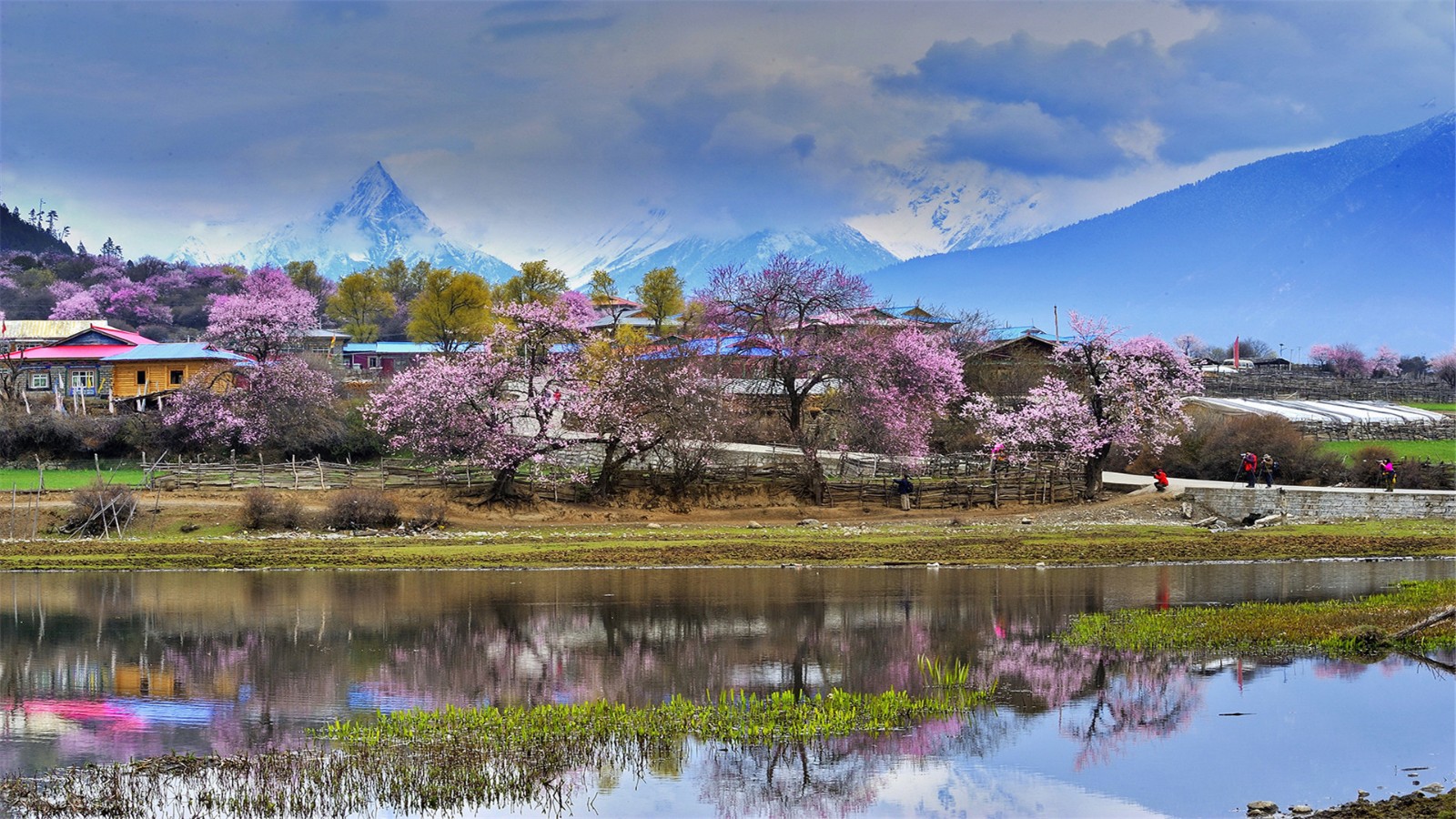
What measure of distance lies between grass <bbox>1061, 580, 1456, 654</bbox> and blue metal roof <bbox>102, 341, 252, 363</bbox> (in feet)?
211

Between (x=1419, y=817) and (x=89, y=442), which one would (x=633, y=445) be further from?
(x=1419, y=817)

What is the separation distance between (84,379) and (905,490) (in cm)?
5840

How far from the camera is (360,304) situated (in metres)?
144

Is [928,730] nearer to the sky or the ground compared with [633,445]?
nearer to the ground

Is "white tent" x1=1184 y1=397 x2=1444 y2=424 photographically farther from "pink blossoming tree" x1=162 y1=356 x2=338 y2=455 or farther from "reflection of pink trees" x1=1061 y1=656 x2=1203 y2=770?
"reflection of pink trees" x1=1061 y1=656 x2=1203 y2=770

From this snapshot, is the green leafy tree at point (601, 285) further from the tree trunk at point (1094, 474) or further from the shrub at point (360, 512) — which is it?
the shrub at point (360, 512)

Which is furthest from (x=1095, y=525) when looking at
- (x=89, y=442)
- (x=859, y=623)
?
(x=89, y=442)

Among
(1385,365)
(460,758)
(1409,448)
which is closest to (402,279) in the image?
(1385,365)

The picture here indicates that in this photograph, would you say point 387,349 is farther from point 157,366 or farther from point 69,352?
point 157,366

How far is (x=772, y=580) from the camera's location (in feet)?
116

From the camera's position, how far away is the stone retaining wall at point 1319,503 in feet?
168

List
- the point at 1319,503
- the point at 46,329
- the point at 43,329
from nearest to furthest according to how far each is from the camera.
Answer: the point at 1319,503 → the point at 46,329 → the point at 43,329

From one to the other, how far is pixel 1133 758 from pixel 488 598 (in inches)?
698

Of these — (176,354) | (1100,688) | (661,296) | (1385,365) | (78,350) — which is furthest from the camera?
(1385,365)
